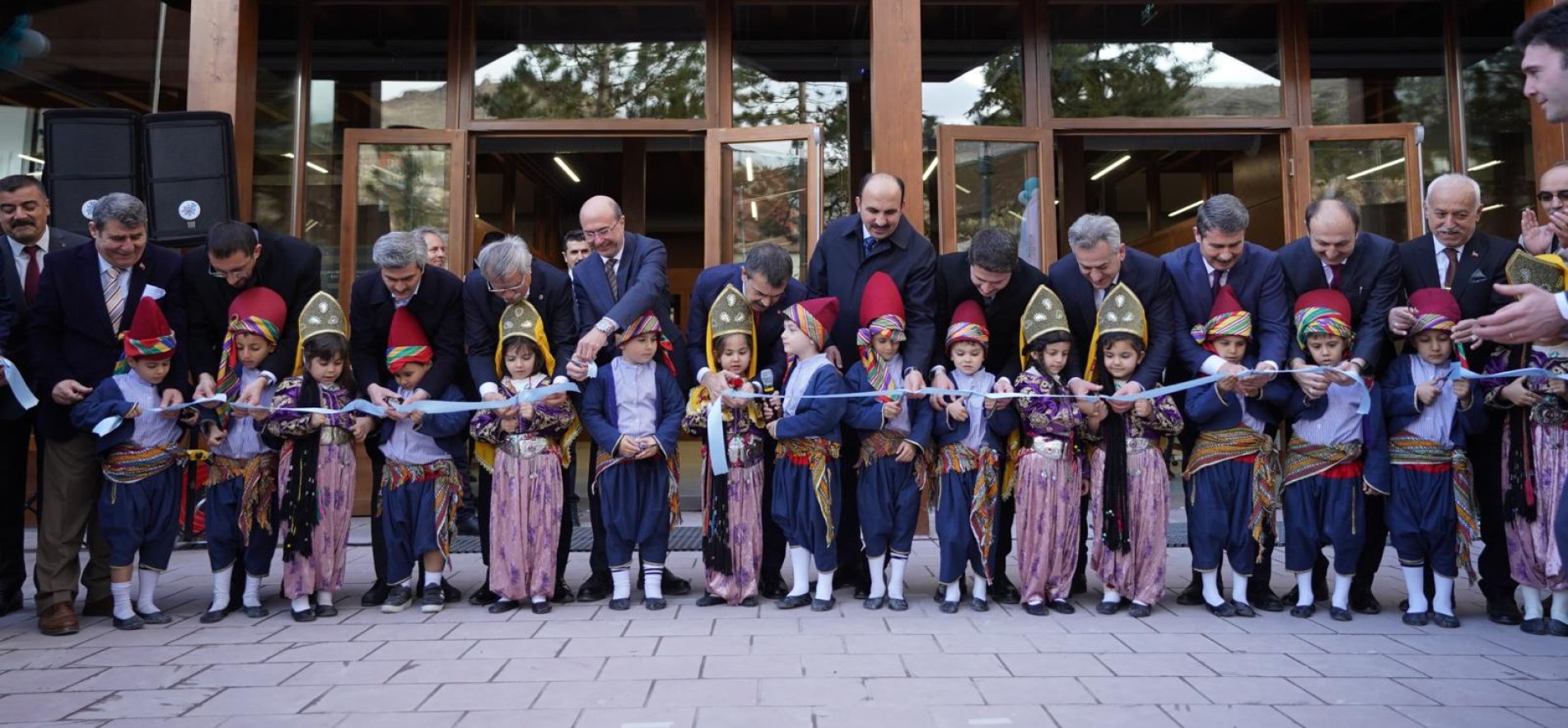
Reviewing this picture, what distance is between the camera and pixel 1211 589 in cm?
443

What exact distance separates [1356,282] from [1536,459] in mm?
963

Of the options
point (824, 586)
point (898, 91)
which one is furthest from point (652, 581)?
point (898, 91)

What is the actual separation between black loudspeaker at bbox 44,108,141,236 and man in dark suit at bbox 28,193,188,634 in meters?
1.35

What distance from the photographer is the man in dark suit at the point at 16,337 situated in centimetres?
460

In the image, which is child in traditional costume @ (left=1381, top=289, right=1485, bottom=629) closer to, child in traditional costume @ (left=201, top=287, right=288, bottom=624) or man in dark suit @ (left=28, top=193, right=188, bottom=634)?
child in traditional costume @ (left=201, top=287, right=288, bottom=624)

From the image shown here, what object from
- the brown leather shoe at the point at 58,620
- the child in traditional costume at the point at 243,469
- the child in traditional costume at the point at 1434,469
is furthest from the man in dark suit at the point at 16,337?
the child in traditional costume at the point at 1434,469

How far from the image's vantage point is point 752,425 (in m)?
4.59

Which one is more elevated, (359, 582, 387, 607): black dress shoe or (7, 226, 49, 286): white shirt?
(7, 226, 49, 286): white shirt

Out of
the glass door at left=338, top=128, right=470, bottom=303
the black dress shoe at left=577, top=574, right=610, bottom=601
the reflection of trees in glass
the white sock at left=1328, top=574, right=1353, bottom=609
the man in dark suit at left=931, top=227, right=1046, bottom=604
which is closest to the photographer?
the white sock at left=1328, top=574, right=1353, bottom=609

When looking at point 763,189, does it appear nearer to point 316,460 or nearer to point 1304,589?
point 316,460

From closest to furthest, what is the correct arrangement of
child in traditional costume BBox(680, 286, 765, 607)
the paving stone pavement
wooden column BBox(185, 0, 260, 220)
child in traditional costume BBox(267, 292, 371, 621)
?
the paving stone pavement → child in traditional costume BBox(267, 292, 371, 621) → child in traditional costume BBox(680, 286, 765, 607) → wooden column BBox(185, 0, 260, 220)

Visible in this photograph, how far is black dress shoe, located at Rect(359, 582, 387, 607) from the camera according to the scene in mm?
4758

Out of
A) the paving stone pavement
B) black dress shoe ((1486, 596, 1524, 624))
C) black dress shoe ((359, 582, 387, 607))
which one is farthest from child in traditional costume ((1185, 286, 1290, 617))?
black dress shoe ((359, 582, 387, 607))

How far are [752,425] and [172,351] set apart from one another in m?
2.51
